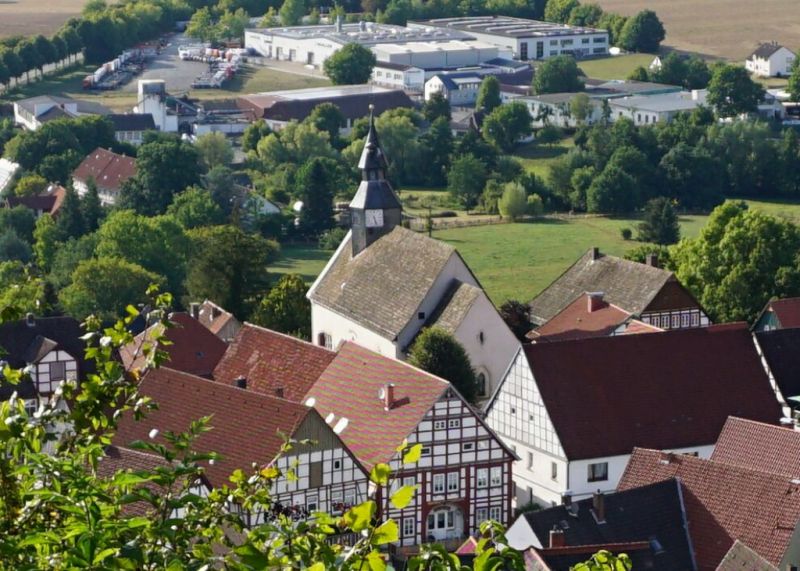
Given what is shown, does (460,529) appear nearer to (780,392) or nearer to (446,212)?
(780,392)

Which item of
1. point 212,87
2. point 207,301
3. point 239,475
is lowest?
point 212,87

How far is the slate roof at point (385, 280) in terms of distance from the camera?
53.9m

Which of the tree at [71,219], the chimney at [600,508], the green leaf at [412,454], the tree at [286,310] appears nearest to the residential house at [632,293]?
the tree at [286,310]

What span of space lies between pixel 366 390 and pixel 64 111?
81.1 meters

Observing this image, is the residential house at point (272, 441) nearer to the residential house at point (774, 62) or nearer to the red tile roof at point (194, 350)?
the red tile roof at point (194, 350)

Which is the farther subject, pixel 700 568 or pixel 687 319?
pixel 687 319

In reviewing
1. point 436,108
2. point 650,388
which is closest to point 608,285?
point 650,388

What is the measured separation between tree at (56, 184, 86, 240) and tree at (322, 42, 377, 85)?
5620cm

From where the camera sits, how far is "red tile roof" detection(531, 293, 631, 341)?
53.7 meters

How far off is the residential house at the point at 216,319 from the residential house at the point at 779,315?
15852 mm

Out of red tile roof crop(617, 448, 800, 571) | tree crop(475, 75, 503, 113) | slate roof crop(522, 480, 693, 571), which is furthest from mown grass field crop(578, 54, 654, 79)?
slate roof crop(522, 480, 693, 571)

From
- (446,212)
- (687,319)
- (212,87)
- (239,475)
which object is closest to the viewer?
(239,475)

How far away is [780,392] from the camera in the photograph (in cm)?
4709

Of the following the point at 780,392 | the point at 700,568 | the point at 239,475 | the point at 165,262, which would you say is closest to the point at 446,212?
the point at 165,262
